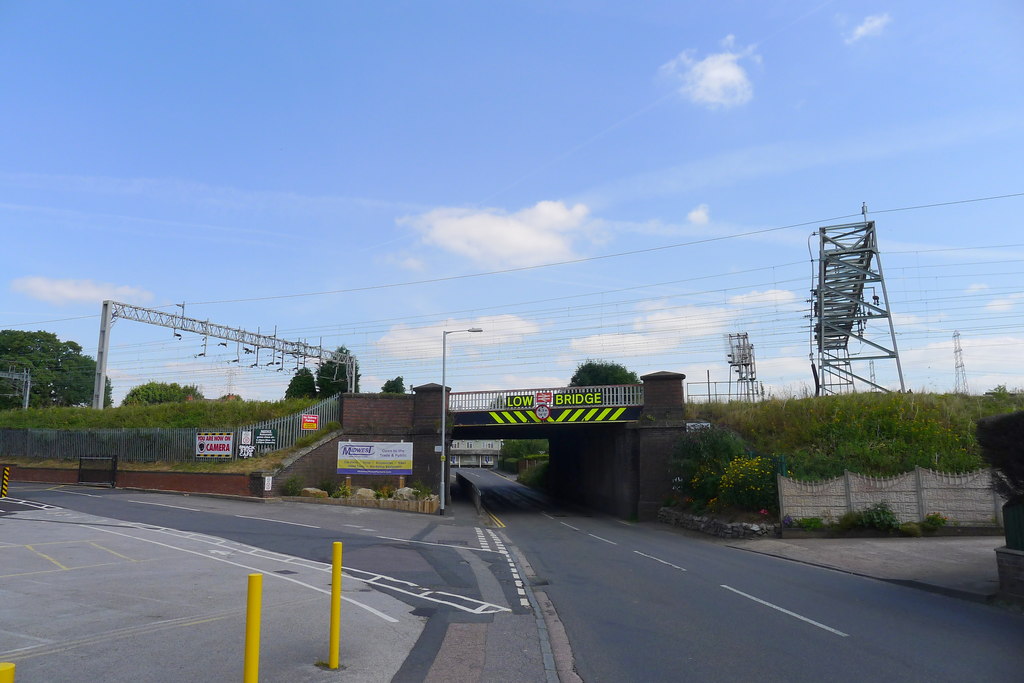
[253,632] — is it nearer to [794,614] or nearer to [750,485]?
[794,614]

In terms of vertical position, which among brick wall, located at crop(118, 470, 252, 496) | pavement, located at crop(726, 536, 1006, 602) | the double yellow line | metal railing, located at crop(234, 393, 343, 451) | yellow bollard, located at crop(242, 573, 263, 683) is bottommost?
the double yellow line

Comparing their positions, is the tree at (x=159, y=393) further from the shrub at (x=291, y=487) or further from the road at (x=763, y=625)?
the road at (x=763, y=625)

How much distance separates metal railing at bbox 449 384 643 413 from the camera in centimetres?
3572

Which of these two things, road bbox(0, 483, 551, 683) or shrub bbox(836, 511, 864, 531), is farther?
shrub bbox(836, 511, 864, 531)

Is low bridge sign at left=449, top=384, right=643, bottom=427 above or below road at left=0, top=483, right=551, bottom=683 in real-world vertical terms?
above

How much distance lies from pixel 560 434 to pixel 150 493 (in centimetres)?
2783

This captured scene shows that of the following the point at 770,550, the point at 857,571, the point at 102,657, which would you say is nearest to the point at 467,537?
the point at 770,550

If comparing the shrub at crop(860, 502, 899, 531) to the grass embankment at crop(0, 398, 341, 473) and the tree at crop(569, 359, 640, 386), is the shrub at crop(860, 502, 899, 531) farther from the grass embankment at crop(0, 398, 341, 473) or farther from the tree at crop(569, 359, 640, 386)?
the tree at crop(569, 359, 640, 386)

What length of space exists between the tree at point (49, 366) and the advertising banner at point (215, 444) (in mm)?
52114

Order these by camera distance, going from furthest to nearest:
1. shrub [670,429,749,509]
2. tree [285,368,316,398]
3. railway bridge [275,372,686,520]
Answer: tree [285,368,316,398]
railway bridge [275,372,686,520]
shrub [670,429,749,509]

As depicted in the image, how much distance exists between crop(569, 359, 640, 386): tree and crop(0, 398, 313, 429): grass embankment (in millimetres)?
40463

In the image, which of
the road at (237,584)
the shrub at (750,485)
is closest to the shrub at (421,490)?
the road at (237,584)

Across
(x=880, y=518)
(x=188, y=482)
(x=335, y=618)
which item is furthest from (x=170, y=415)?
(x=335, y=618)

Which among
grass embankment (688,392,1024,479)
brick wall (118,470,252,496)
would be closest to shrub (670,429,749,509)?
grass embankment (688,392,1024,479)
